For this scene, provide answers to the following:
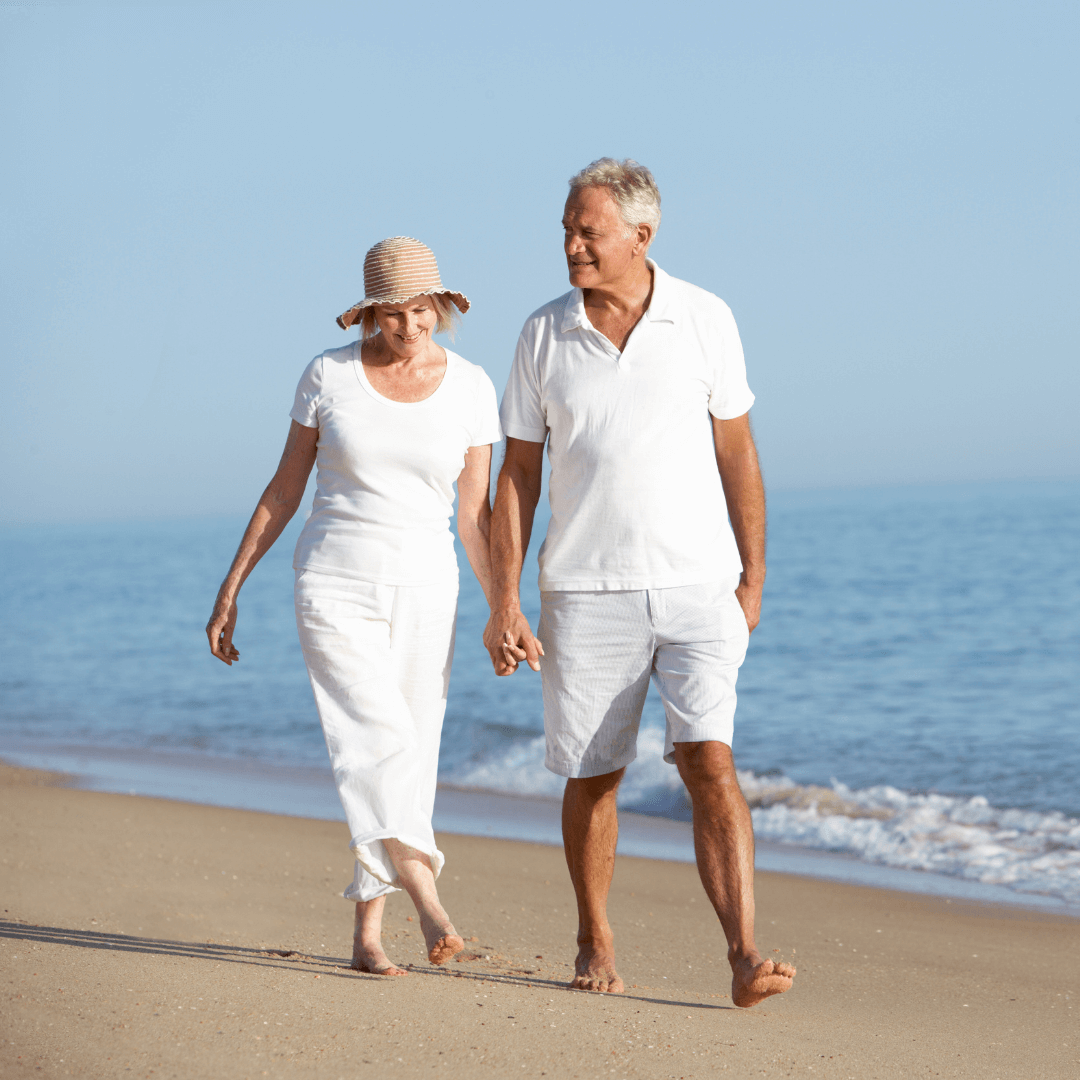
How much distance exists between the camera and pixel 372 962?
11.3ft

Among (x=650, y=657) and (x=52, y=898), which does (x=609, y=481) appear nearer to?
(x=650, y=657)

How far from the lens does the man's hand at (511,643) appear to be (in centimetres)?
335

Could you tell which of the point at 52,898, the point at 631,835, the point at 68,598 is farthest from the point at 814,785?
the point at 68,598

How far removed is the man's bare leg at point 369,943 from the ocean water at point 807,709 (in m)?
3.85

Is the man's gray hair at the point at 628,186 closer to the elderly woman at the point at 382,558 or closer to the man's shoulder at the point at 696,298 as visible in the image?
the man's shoulder at the point at 696,298

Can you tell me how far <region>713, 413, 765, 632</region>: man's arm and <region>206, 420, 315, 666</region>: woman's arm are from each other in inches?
44.0

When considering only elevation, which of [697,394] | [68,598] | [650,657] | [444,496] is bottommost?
[68,598]

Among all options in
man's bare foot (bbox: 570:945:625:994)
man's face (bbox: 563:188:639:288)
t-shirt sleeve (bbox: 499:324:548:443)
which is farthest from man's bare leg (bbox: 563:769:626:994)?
man's face (bbox: 563:188:639:288)

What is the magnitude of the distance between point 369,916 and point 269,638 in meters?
16.5

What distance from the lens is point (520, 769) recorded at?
31.0 ft

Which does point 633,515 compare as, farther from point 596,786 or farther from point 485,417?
point 596,786

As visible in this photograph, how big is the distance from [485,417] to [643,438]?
47cm

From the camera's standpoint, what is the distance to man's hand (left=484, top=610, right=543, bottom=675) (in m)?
3.35

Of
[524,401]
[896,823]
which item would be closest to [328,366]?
[524,401]
